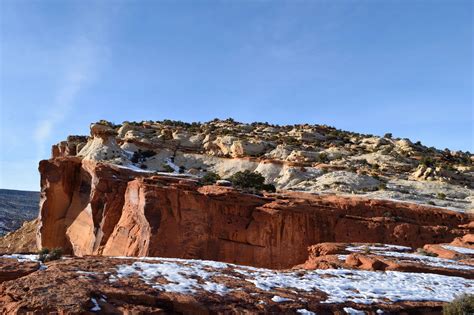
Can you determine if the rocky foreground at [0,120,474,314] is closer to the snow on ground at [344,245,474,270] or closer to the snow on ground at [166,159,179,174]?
the snow on ground at [344,245,474,270]

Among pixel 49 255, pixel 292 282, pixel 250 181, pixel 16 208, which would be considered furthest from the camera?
pixel 16 208

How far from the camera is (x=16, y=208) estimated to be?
78938 mm

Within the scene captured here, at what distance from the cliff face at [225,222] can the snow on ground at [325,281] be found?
1303 centimetres

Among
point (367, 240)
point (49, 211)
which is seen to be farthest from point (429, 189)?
point (49, 211)

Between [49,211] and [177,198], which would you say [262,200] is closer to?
[177,198]

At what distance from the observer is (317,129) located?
197 feet

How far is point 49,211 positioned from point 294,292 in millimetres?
25397

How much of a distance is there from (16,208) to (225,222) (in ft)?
206

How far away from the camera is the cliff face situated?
2481cm

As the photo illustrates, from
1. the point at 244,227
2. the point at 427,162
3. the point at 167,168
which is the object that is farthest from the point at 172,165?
the point at 427,162

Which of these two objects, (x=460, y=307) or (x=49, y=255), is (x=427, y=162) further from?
(x=49, y=255)

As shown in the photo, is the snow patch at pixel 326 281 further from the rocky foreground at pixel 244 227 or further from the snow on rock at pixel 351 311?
the snow on rock at pixel 351 311

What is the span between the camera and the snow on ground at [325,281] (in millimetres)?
9500

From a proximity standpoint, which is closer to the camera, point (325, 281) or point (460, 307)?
point (460, 307)
